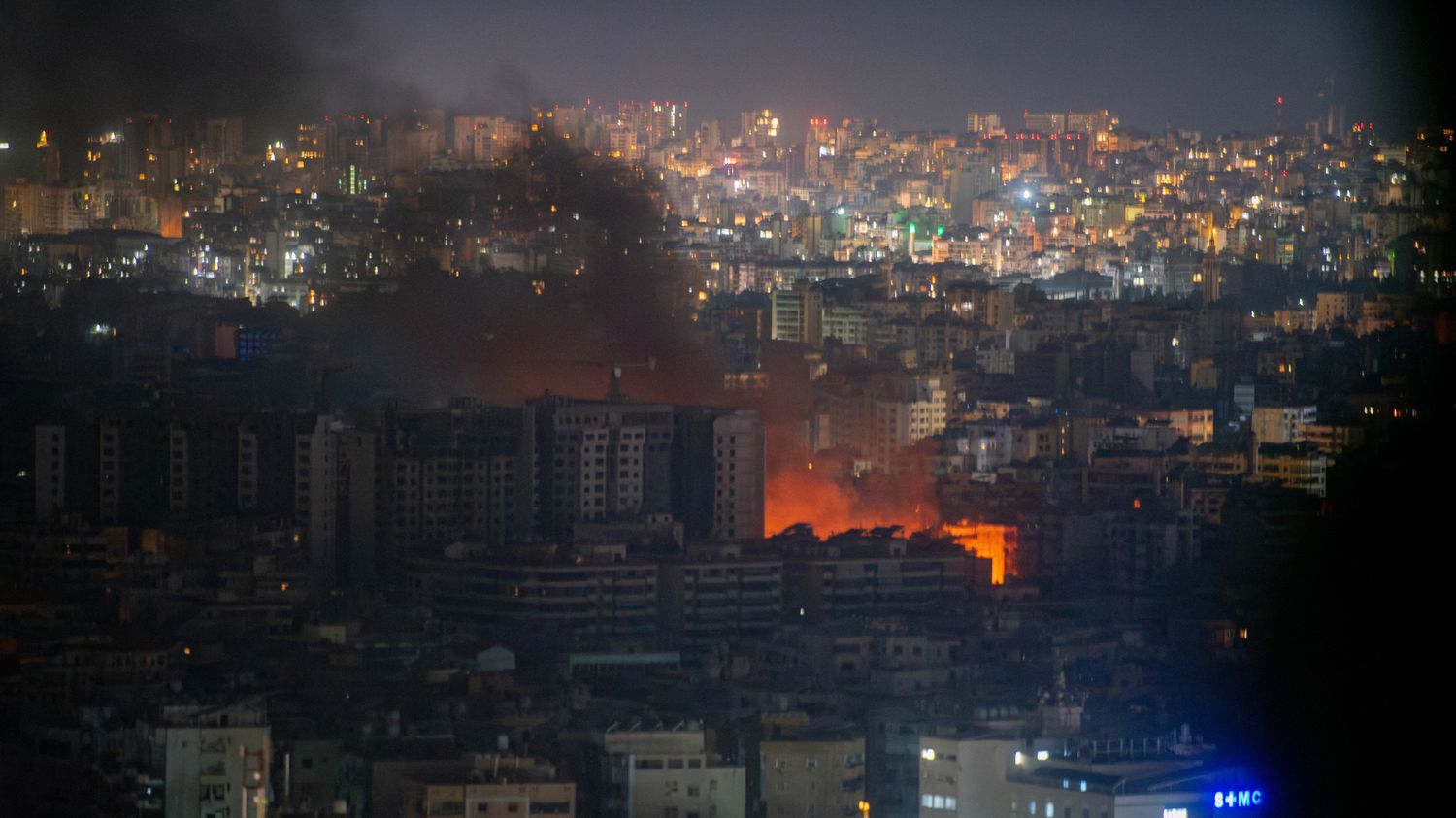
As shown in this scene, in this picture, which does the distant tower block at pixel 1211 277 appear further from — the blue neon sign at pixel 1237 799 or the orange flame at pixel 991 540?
the blue neon sign at pixel 1237 799

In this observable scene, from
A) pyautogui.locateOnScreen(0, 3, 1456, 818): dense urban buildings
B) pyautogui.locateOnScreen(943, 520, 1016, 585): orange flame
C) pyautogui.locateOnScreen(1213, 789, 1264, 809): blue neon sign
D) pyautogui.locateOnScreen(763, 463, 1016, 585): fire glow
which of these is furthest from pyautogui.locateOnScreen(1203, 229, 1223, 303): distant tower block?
pyautogui.locateOnScreen(1213, 789, 1264, 809): blue neon sign

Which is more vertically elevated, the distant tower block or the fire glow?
the distant tower block

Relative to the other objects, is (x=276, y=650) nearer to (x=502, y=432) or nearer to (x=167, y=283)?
(x=502, y=432)

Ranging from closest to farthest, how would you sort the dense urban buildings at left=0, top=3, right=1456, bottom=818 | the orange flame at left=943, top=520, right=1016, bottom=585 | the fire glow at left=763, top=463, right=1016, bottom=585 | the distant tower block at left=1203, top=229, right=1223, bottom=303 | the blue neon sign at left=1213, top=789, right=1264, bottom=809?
the blue neon sign at left=1213, top=789, right=1264, bottom=809 < the dense urban buildings at left=0, top=3, right=1456, bottom=818 < the orange flame at left=943, top=520, right=1016, bottom=585 < the fire glow at left=763, top=463, right=1016, bottom=585 < the distant tower block at left=1203, top=229, right=1223, bottom=303

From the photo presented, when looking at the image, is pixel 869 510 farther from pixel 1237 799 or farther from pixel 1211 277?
pixel 1211 277

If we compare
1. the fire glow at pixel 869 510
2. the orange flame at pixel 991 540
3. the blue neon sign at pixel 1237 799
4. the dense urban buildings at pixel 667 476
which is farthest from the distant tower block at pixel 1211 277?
the blue neon sign at pixel 1237 799

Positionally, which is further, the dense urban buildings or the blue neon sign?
the dense urban buildings

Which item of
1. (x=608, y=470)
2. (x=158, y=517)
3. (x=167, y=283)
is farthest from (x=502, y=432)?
(x=167, y=283)

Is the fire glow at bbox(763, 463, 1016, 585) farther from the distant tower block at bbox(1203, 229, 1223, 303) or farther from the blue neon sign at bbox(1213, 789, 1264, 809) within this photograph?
the distant tower block at bbox(1203, 229, 1223, 303)
